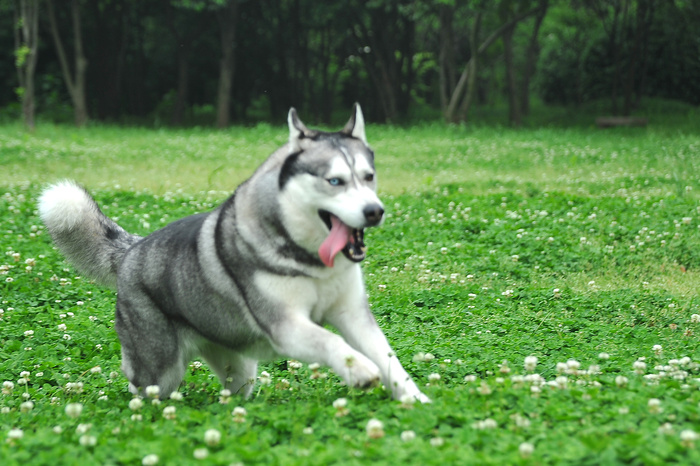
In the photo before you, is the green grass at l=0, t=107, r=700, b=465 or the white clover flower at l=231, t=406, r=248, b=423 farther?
the white clover flower at l=231, t=406, r=248, b=423

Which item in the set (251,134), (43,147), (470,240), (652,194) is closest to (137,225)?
(470,240)

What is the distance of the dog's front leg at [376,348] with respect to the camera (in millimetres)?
4363

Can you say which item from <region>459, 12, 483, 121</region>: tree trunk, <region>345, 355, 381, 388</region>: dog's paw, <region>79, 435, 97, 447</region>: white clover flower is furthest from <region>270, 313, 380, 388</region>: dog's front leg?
<region>459, 12, 483, 121</region>: tree trunk

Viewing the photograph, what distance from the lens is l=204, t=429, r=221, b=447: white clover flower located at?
11.6ft

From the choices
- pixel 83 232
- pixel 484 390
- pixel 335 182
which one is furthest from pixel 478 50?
pixel 484 390

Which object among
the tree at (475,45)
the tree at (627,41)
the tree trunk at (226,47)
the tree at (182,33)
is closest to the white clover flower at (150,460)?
the tree at (475,45)

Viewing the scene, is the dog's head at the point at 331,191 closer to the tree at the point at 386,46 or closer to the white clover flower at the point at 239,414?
the white clover flower at the point at 239,414

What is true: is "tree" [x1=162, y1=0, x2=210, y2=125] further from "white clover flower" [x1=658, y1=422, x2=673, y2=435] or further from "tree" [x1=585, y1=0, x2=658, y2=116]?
"white clover flower" [x1=658, y1=422, x2=673, y2=435]

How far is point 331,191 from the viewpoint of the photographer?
439 centimetres

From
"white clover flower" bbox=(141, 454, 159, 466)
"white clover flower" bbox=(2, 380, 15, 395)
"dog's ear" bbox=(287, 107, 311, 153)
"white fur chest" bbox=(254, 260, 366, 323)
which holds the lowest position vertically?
"white clover flower" bbox=(2, 380, 15, 395)

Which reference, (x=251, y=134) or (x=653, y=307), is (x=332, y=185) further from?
(x=251, y=134)

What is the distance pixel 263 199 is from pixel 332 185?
58cm

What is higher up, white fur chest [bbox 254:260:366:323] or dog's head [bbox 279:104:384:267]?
dog's head [bbox 279:104:384:267]

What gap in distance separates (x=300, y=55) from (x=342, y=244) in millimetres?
37146
